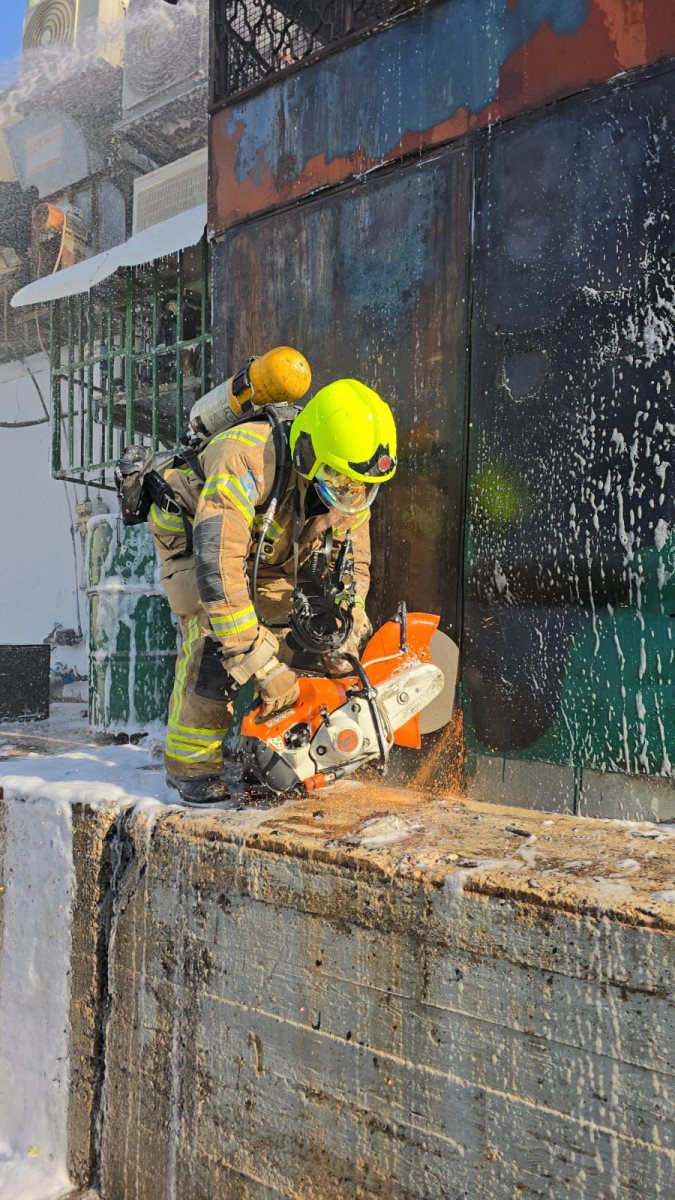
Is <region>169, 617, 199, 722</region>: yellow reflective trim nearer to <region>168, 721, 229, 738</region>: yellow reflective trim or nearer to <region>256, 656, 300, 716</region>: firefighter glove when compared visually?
<region>168, 721, 229, 738</region>: yellow reflective trim

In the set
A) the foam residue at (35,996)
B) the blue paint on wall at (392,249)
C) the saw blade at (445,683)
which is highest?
the blue paint on wall at (392,249)

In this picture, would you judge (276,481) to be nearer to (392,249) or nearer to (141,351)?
(392,249)

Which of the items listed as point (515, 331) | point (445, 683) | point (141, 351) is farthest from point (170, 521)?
point (141, 351)

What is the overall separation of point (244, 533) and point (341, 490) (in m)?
0.38

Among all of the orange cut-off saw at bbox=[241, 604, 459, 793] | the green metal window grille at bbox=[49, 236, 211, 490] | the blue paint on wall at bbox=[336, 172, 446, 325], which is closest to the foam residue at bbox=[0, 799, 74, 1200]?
the orange cut-off saw at bbox=[241, 604, 459, 793]

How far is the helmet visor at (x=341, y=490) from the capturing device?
8.82ft

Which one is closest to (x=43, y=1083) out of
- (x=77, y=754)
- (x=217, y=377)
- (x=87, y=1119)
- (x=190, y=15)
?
(x=87, y=1119)

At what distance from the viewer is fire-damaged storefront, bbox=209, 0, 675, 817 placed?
9.47 feet

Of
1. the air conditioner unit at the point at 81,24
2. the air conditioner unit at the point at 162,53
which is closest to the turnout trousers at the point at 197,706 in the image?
the air conditioner unit at the point at 162,53

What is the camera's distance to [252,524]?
2842mm

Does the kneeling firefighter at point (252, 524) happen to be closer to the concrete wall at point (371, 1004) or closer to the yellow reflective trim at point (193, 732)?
the yellow reflective trim at point (193, 732)

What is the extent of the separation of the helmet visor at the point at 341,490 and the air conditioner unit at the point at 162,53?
36.4ft

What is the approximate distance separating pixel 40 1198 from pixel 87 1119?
10.6 inches

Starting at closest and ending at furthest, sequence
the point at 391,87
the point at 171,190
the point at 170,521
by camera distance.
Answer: the point at 170,521 → the point at 391,87 → the point at 171,190
